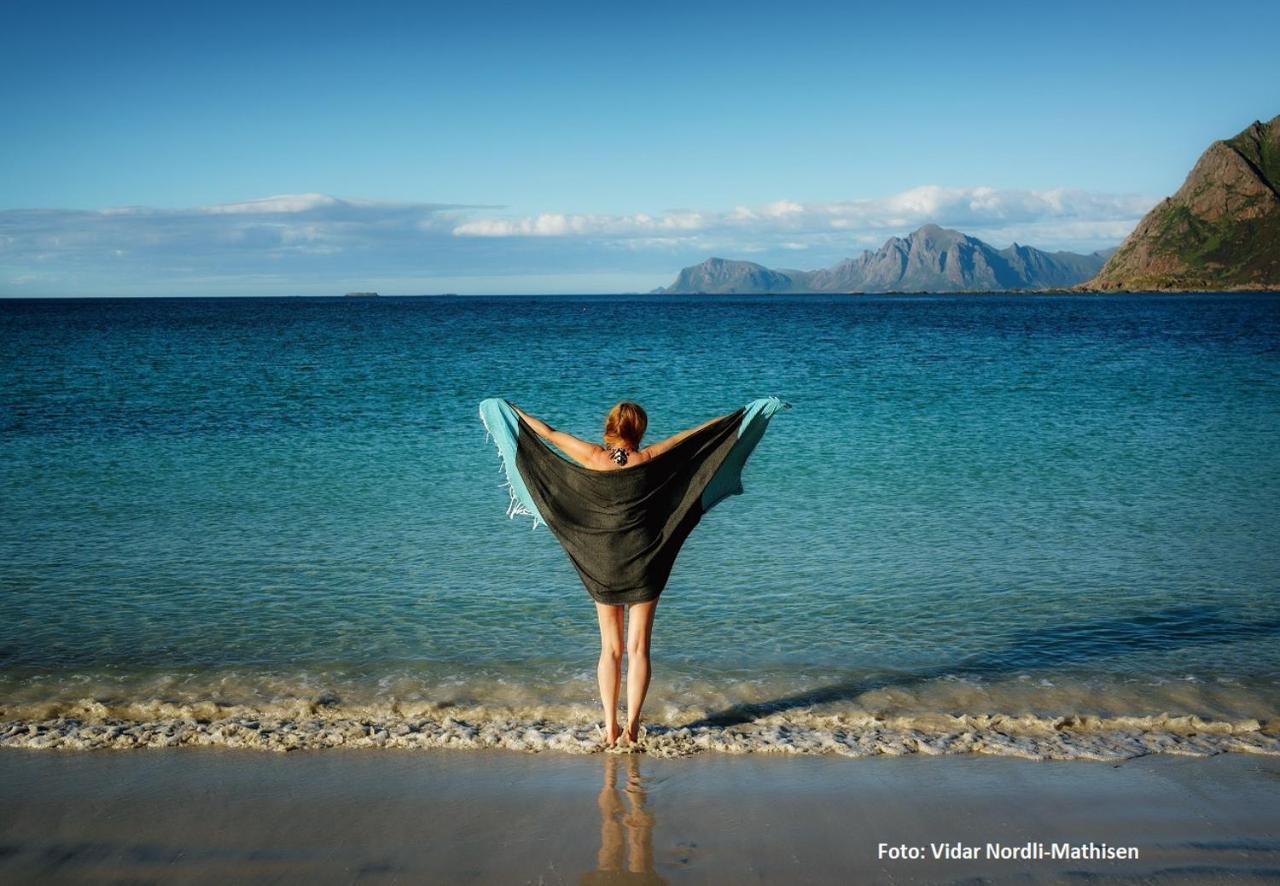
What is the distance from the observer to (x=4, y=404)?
23.4 metres

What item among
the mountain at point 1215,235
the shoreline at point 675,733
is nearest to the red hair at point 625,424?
the shoreline at point 675,733

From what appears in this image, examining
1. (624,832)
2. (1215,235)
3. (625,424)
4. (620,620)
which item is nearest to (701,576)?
(620,620)

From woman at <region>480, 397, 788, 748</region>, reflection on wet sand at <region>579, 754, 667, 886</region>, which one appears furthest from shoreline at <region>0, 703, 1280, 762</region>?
woman at <region>480, 397, 788, 748</region>

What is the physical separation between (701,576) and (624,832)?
5.05 meters

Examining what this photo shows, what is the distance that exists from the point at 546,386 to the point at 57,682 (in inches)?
881

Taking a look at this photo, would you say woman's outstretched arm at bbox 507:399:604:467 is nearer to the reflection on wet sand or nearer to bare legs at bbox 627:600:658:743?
bare legs at bbox 627:600:658:743

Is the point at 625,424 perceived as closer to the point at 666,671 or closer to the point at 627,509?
the point at 627,509

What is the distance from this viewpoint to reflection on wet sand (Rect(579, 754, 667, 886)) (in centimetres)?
439

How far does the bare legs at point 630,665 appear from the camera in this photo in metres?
5.80

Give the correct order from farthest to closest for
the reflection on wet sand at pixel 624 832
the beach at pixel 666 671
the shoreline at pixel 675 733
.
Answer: the shoreline at pixel 675 733 < the beach at pixel 666 671 < the reflection on wet sand at pixel 624 832

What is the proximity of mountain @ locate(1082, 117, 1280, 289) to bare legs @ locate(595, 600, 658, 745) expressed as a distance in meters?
191

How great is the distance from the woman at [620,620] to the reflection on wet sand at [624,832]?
1.06ft

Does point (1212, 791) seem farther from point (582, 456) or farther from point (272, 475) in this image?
point (272, 475)

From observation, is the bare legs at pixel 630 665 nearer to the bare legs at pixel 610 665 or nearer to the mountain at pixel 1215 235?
the bare legs at pixel 610 665
